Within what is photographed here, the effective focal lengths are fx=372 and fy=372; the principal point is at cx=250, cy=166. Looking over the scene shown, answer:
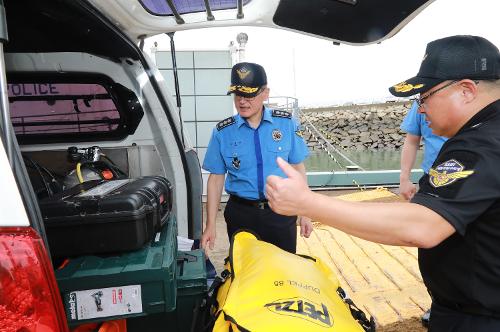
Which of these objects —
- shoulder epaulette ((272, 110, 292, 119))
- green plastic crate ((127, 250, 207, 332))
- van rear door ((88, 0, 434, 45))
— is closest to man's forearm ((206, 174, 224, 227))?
shoulder epaulette ((272, 110, 292, 119))

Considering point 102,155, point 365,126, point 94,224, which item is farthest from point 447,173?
point 365,126

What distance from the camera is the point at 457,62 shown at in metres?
1.24

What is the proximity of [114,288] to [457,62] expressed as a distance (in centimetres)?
136

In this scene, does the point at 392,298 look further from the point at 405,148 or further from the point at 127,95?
the point at 127,95

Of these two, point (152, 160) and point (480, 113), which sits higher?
point (480, 113)

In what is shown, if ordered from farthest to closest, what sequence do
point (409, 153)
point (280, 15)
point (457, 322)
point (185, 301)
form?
point (409, 153)
point (280, 15)
point (185, 301)
point (457, 322)

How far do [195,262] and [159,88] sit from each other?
130 cm

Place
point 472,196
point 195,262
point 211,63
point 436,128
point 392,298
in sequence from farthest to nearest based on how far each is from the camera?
point 211,63 < point 392,298 < point 195,262 < point 436,128 < point 472,196

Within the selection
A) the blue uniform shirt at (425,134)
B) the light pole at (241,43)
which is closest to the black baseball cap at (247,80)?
the blue uniform shirt at (425,134)

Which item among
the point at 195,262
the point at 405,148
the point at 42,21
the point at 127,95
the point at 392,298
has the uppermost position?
the point at 42,21

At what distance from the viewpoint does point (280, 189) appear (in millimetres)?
1164

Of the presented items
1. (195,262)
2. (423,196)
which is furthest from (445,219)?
(195,262)

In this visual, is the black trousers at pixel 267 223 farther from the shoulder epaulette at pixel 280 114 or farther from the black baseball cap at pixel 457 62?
the black baseball cap at pixel 457 62

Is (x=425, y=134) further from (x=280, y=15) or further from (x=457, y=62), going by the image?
(x=457, y=62)
